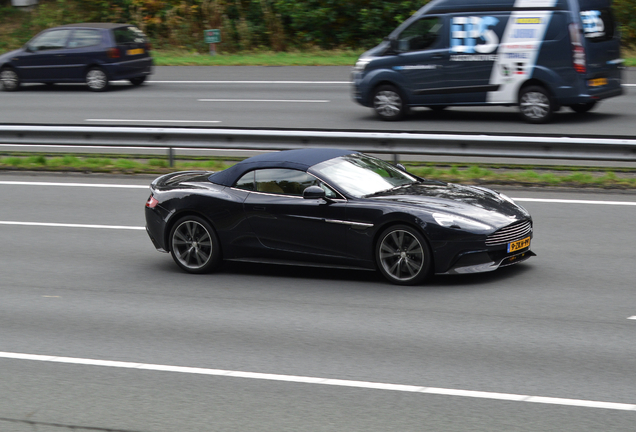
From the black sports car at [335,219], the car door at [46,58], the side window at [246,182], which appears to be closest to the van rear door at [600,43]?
the black sports car at [335,219]

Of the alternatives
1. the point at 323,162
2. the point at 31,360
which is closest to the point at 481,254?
the point at 323,162

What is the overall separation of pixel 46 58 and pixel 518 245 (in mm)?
19555

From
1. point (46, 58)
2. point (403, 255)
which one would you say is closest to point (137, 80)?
point (46, 58)

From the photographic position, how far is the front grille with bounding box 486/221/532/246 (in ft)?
27.5

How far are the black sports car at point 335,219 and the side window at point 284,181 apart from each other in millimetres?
10

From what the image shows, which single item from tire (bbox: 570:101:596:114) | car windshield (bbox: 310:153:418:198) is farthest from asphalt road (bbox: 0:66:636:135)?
car windshield (bbox: 310:153:418:198)

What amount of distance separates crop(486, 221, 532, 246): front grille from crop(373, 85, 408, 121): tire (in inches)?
384

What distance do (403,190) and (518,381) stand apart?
337 cm

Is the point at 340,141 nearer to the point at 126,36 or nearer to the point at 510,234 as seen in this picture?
the point at 510,234

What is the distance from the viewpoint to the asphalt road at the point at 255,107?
17.7 metres

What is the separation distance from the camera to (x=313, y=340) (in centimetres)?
Result: 724

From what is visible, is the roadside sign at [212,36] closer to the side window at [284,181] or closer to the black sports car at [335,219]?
the black sports car at [335,219]

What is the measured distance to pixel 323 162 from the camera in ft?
30.6

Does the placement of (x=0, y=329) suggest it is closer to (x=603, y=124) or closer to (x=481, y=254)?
(x=481, y=254)
